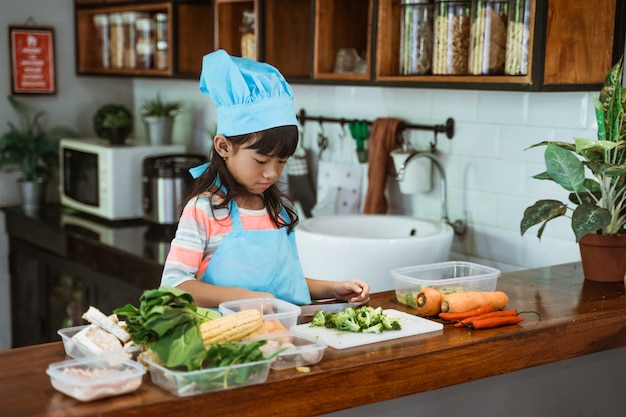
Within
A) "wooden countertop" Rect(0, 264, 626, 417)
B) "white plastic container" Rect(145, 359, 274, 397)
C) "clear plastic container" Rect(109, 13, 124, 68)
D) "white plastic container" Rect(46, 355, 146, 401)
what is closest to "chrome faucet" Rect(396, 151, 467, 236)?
"wooden countertop" Rect(0, 264, 626, 417)

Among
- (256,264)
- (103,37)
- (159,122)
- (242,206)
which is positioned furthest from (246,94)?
(103,37)

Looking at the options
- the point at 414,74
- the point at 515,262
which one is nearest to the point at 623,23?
the point at 414,74

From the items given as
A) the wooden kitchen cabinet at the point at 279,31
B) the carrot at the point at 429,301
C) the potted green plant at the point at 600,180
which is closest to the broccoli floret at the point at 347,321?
the carrot at the point at 429,301

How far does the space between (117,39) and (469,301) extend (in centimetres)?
305

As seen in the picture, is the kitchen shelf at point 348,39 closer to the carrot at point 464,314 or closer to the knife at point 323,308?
the carrot at point 464,314

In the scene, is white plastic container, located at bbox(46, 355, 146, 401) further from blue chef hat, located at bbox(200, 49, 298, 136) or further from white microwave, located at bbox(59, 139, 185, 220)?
white microwave, located at bbox(59, 139, 185, 220)

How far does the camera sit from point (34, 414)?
1.34 metres

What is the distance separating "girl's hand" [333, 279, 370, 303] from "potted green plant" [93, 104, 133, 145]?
2.43m

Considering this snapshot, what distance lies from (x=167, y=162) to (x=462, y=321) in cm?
237

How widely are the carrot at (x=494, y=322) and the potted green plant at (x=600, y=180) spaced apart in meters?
0.42

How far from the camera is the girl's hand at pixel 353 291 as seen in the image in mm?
2072

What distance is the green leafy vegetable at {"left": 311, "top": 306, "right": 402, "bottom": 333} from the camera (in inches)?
70.5

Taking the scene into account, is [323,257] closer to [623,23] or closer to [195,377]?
[623,23]

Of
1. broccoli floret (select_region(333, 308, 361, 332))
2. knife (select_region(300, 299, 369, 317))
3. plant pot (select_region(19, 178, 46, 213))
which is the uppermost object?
broccoli floret (select_region(333, 308, 361, 332))
